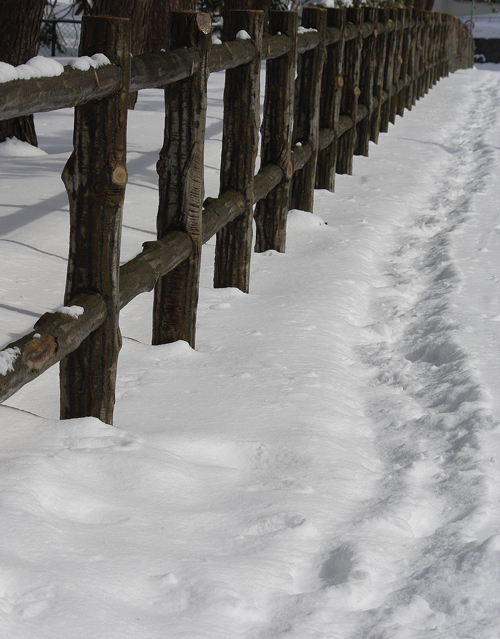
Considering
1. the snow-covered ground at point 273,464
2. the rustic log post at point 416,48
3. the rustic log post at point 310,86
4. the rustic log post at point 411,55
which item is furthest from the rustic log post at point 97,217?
the rustic log post at point 416,48

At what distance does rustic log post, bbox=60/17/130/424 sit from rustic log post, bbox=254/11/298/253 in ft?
7.94

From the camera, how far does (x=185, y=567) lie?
203 centimetres

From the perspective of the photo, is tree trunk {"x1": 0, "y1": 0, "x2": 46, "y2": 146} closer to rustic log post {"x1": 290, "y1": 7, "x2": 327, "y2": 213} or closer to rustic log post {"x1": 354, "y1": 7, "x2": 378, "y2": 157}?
rustic log post {"x1": 290, "y1": 7, "x2": 327, "y2": 213}

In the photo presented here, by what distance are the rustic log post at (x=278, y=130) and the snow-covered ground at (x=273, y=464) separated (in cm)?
21

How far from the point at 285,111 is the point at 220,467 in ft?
9.60

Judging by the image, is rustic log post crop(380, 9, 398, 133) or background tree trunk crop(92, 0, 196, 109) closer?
rustic log post crop(380, 9, 398, 133)

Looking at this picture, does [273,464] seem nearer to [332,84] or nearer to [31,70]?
[31,70]

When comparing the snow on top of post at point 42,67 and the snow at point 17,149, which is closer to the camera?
the snow on top of post at point 42,67

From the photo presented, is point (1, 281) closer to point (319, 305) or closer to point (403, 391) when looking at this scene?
point (319, 305)

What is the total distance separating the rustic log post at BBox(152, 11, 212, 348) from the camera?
3.31 meters

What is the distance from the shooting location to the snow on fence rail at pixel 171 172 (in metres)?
2.42

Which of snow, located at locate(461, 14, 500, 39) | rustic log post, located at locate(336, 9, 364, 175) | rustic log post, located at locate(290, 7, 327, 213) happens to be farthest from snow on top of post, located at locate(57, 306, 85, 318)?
snow, located at locate(461, 14, 500, 39)

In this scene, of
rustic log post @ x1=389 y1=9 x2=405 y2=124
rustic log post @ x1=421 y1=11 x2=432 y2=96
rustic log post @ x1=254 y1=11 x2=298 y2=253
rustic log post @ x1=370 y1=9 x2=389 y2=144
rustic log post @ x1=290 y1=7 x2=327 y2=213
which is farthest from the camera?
rustic log post @ x1=421 y1=11 x2=432 y2=96

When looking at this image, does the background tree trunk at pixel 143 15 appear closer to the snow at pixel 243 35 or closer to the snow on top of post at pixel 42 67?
the snow at pixel 243 35
